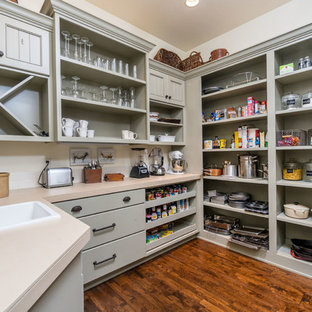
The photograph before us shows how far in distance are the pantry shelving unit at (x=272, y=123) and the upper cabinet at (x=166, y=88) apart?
0.15m

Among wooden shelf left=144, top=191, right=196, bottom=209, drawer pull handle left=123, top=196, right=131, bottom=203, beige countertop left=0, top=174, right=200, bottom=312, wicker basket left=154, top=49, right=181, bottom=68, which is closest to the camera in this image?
beige countertop left=0, top=174, right=200, bottom=312

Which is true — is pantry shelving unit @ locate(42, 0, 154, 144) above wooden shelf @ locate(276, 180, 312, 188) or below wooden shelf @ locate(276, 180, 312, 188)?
above

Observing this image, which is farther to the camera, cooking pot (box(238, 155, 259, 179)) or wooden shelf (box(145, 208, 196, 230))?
cooking pot (box(238, 155, 259, 179))

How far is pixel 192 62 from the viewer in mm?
2781

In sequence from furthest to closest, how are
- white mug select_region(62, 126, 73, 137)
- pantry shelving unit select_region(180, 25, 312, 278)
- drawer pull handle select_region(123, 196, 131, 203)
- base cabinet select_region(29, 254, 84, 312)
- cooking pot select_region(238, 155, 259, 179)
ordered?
1. cooking pot select_region(238, 155, 259, 179)
2. pantry shelving unit select_region(180, 25, 312, 278)
3. drawer pull handle select_region(123, 196, 131, 203)
4. white mug select_region(62, 126, 73, 137)
5. base cabinet select_region(29, 254, 84, 312)

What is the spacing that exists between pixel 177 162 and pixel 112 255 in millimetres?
1405

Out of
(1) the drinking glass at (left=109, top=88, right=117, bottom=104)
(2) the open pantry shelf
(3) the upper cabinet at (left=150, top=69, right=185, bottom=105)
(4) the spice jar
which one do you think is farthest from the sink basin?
(4) the spice jar

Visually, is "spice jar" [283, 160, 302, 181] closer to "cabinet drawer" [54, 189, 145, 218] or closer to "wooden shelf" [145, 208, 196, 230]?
"wooden shelf" [145, 208, 196, 230]

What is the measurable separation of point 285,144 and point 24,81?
2.41 m

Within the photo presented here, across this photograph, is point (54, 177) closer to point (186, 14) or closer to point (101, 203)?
point (101, 203)

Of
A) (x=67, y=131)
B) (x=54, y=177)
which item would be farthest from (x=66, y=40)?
(x=54, y=177)

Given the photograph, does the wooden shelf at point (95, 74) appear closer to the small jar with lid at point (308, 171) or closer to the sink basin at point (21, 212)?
the sink basin at point (21, 212)

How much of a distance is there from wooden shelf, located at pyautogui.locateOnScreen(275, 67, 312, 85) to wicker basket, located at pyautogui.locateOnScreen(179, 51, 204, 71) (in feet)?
3.38

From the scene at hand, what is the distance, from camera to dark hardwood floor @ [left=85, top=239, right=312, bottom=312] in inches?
58.8
